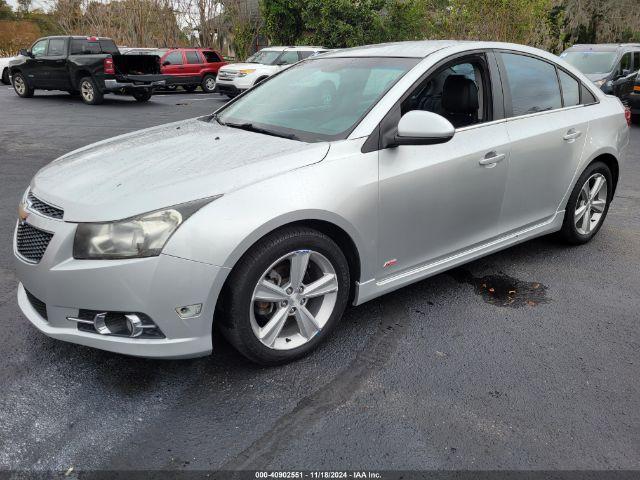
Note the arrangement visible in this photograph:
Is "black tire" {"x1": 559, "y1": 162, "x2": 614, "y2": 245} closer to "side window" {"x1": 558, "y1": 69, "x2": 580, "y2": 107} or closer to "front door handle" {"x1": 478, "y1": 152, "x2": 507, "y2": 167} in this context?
"side window" {"x1": 558, "y1": 69, "x2": 580, "y2": 107}

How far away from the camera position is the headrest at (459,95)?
3.59 metres

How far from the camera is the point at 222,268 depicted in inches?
98.7

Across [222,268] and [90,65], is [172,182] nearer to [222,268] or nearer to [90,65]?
[222,268]

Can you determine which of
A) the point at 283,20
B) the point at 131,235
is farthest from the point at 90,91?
the point at 131,235

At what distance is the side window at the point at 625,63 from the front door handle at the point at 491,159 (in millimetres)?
11521

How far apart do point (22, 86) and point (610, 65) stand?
15.9 meters

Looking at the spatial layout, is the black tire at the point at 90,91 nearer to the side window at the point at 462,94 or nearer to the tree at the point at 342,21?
the tree at the point at 342,21

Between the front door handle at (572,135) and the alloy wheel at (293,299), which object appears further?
the front door handle at (572,135)

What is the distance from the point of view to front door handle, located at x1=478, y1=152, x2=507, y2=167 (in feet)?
11.5

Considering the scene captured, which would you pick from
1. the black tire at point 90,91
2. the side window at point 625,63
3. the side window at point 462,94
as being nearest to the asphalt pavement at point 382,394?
the side window at point 462,94

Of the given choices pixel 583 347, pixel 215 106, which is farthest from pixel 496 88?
pixel 215 106

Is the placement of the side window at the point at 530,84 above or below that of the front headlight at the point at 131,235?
above

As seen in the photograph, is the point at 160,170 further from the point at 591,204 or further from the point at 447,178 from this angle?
the point at 591,204

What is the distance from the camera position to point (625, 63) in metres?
13.4
